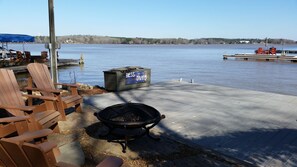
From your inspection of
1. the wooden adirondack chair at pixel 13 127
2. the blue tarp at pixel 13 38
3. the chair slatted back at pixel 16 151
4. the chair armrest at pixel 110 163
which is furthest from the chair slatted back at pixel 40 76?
the blue tarp at pixel 13 38

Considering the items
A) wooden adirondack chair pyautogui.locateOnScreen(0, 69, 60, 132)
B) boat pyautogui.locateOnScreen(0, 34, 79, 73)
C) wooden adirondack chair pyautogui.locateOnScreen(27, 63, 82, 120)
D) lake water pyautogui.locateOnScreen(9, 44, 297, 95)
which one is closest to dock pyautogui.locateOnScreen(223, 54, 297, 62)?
lake water pyautogui.locateOnScreen(9, 44, 297, 95)

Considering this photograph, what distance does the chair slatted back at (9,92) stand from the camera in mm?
4484

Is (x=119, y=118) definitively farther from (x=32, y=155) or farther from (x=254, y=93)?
(x=254, y=93)

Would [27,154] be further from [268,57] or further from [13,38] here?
[268,57]

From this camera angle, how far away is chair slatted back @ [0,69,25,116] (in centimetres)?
Answer: 448

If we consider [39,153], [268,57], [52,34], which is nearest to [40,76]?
[52,34]

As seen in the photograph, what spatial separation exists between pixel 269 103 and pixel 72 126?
566cm

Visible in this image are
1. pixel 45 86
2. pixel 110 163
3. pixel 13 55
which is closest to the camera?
pixel 110 163

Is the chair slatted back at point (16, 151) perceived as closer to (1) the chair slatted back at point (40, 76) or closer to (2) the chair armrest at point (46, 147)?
(2) the chair armrest at point (46, 147)

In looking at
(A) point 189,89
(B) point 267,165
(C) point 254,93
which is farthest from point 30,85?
(C) point 254,93

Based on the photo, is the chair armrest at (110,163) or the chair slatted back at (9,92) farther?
the chair slatted back at (9,92)

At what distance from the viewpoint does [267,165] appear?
156 inches

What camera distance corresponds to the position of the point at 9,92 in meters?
4.65

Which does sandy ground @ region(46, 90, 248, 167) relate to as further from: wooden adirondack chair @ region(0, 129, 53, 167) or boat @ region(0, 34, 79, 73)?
boat @ region(0, 34, 79, 73)
